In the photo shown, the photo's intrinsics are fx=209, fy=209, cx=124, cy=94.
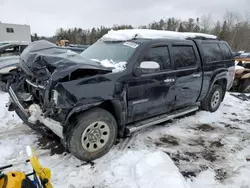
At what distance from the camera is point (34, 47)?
12.0 feet

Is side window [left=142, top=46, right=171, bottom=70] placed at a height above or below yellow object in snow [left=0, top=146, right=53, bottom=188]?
above

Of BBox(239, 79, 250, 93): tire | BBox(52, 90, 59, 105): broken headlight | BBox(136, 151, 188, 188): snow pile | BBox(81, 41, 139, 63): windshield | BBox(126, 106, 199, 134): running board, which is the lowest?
BBox(239, 79, 250, 93): tire

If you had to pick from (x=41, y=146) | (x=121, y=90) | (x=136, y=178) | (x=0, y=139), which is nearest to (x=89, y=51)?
(x=121, y=90)

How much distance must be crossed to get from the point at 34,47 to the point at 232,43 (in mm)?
51194

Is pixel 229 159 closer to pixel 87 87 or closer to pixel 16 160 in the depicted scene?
pixel 87 87

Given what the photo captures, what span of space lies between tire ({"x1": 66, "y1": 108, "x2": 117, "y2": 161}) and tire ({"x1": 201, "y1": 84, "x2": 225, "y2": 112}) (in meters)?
3.32

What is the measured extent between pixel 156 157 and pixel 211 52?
3.34m

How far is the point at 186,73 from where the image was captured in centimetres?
441

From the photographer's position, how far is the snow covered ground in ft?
9.20

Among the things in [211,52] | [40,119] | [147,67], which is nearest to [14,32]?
[211,52]

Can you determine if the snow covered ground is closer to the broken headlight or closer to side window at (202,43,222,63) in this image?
the broken headlight

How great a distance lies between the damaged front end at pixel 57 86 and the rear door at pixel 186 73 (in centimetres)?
172

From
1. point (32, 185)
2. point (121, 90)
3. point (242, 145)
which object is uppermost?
point (121, 90)

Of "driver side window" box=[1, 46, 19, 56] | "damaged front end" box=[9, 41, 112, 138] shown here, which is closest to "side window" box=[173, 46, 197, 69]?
"damaged front end" box=[9, 41, 112, 138]
